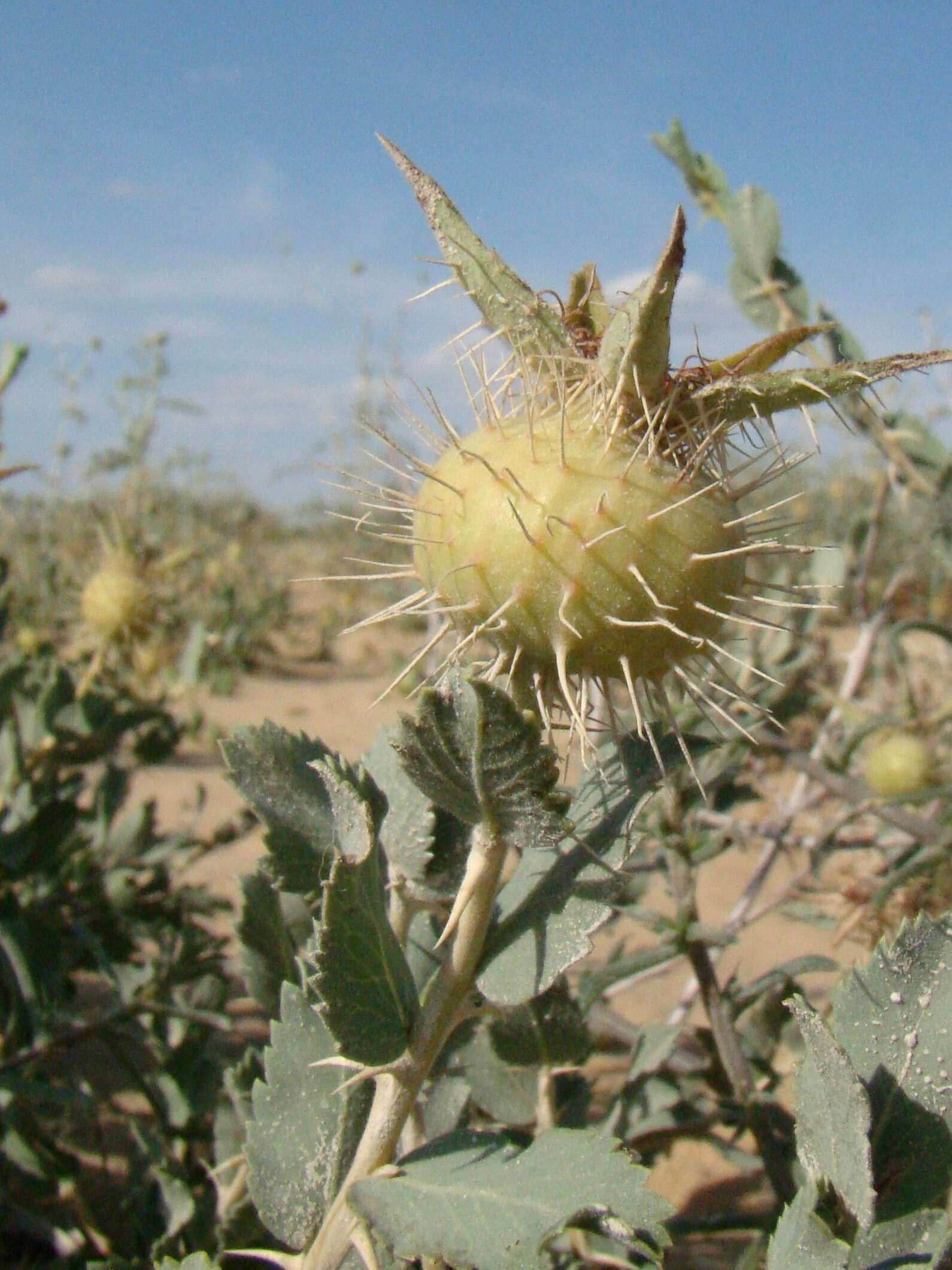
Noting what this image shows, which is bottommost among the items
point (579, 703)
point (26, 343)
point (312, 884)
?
point (312, 884)

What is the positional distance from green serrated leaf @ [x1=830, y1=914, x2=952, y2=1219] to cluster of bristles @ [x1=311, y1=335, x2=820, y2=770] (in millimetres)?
266

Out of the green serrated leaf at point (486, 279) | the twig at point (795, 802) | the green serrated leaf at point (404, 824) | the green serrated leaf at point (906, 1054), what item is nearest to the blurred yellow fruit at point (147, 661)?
the twig at point (795, 802)

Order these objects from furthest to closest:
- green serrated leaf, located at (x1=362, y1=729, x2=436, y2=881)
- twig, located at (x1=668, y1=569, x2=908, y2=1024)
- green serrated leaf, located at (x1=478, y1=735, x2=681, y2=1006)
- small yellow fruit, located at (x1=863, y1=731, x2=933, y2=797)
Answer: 1. small yellow fruit, located at (x1=863, y1=731, x2=933, y2=797)
2. twig, located at (x1=668, y1=569, x2=908, y2=1024)
3. green serrated leaf, located at (x1=362, y1=729, x2=436, y2=881)
4. green serrated leaf, located at (x1=478, y1=735, x2=681, y2=1006)

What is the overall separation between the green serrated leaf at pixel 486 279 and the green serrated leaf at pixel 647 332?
0.18 feet

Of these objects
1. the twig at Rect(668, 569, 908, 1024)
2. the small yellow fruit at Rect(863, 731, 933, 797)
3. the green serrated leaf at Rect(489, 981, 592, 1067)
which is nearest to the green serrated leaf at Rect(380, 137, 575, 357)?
the green serrated leaf at Rect(489, 981, 592, 1067)

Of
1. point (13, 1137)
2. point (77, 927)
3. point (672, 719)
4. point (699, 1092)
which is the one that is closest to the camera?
point (672, 719)

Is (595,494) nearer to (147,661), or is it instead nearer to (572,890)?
Answer: (572,890)

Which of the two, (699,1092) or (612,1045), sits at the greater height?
(699,1092)

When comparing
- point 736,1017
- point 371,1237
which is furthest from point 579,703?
point 736,1017

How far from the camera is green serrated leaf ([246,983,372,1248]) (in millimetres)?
1012

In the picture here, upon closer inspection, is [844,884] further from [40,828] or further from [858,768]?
[40,828]

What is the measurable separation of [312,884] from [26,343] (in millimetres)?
975

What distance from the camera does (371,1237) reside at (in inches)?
→ 38.0

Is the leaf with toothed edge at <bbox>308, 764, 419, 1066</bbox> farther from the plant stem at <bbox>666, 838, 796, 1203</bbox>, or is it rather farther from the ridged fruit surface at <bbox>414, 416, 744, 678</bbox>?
the plant stem at <bbox>666, 838, 796, 1203</bbox>
